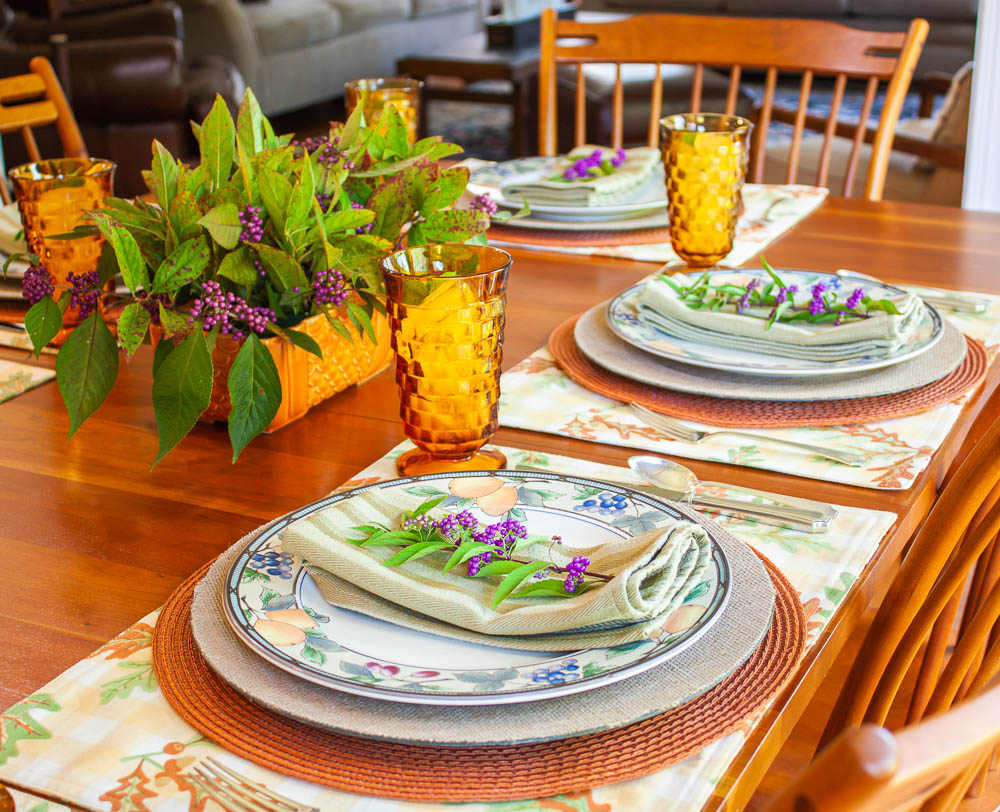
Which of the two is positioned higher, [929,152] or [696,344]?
[696,344]

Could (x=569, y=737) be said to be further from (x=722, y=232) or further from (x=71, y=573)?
(x=722, y=232)

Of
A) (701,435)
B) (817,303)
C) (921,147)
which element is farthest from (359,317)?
(921,147)

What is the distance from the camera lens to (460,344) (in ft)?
2.38

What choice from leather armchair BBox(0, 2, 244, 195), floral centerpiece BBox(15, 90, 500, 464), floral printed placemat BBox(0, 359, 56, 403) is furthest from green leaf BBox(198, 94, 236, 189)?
leather armchair BBox(0, 2, 244, 195)

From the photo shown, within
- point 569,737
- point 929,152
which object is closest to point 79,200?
point 569,737

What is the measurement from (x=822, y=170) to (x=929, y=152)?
35.7 inches

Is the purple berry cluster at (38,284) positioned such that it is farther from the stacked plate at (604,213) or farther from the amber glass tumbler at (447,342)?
the stacked plate at (604,213)

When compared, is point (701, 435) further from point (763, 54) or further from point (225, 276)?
point (763, 54)

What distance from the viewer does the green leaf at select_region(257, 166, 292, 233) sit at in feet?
2.57

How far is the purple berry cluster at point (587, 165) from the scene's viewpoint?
1.40 m

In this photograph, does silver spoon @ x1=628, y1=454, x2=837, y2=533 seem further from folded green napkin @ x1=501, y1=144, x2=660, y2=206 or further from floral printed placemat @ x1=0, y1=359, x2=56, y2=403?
folded green napkin @ x1=501, y1=144, x2=660, y2=206

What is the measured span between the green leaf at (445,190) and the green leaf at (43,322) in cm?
29

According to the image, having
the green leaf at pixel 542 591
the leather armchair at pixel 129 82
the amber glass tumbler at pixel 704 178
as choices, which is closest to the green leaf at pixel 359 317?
the green leaf at pixel 542 591

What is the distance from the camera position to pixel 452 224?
2.98 ft
